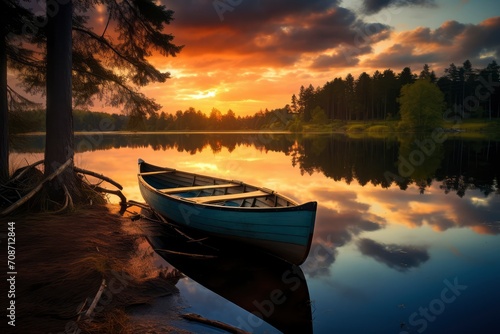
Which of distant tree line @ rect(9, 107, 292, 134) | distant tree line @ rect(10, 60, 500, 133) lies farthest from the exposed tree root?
distant tree line @ rect(9, 107, 292, 134)

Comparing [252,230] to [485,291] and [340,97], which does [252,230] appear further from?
[340,97]

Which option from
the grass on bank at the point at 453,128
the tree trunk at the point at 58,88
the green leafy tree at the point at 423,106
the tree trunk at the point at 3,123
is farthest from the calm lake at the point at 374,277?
the grass on bank at the point at 453,128

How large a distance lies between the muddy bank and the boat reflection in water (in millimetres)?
768

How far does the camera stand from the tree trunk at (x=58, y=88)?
9742mm

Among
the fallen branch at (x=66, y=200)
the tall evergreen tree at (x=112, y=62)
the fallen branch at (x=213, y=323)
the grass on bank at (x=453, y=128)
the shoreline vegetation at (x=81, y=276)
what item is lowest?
the fallen branch at (x=213, y=323)

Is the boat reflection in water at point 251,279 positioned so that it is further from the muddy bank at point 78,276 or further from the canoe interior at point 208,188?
the canoe interior at point 208,188

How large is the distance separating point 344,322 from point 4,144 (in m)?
12.3

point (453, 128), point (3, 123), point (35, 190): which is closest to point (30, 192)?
point (35, 190)

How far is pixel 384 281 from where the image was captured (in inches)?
271

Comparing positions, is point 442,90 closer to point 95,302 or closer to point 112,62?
point 112,62

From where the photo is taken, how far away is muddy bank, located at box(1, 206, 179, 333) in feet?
14.7

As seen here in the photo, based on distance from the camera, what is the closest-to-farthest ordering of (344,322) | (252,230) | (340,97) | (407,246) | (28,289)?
(28,289)
(344,322)
(252,230)
(407,246)
(340,97)

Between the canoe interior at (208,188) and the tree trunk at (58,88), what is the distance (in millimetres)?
3555

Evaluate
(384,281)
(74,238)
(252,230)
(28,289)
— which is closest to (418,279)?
(384,281)
